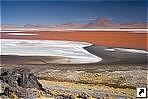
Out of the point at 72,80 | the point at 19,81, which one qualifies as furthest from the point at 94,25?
the point at 19,81

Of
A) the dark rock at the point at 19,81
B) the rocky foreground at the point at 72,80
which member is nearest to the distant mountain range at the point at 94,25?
the rocky foreground at the point at 72,80

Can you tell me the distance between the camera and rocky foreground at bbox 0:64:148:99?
172 inches

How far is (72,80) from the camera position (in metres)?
4.77

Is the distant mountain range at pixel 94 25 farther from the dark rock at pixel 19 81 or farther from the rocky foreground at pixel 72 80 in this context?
the dark rock at pixel 19 81

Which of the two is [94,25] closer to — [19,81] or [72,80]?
[72,80]

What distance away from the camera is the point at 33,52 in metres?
4.91

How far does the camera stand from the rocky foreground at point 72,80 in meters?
4.36

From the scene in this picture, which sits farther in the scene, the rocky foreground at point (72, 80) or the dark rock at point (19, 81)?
the rocky foreground at point (72, 80)

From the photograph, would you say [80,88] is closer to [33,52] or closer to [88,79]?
[88,79]

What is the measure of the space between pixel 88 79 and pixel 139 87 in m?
0.81

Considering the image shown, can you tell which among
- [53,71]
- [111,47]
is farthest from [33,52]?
[111,47]

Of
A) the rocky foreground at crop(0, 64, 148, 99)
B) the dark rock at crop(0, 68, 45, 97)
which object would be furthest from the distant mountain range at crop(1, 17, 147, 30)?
the dark rock at crop(0, 68, 45, 97)

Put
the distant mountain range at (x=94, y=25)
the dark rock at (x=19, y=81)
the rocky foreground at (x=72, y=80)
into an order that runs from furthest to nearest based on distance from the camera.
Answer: the distant mountain range at (x=94, y=25) < the rocky foreground at (x=72, y=80) < the dark rock at (x=19, y=81)

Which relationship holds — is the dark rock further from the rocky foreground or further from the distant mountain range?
the distant mountain range
